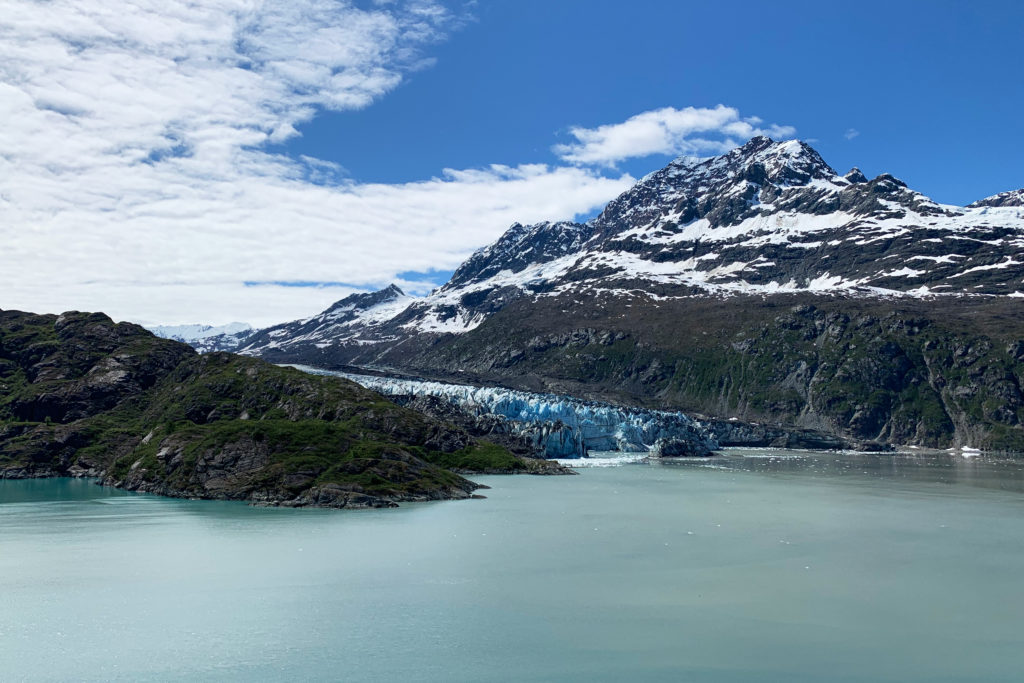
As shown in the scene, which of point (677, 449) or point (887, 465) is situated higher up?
point (677, 449)

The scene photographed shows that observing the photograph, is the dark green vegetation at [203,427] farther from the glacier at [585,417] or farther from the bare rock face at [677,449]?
the bare rock face at [677,449]

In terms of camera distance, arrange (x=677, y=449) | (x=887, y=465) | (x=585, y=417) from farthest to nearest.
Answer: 1. (x=585, y=417)
2. (x=677, y=449)
3. (x=887, y=465)

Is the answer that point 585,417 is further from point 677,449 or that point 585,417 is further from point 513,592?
point 513,592

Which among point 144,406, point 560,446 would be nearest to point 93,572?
point 144,406

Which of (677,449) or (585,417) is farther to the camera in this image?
(585,417)

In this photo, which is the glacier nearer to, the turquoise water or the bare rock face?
the bare rock face

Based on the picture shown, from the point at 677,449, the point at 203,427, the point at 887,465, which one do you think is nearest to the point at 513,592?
the point at 203,427
